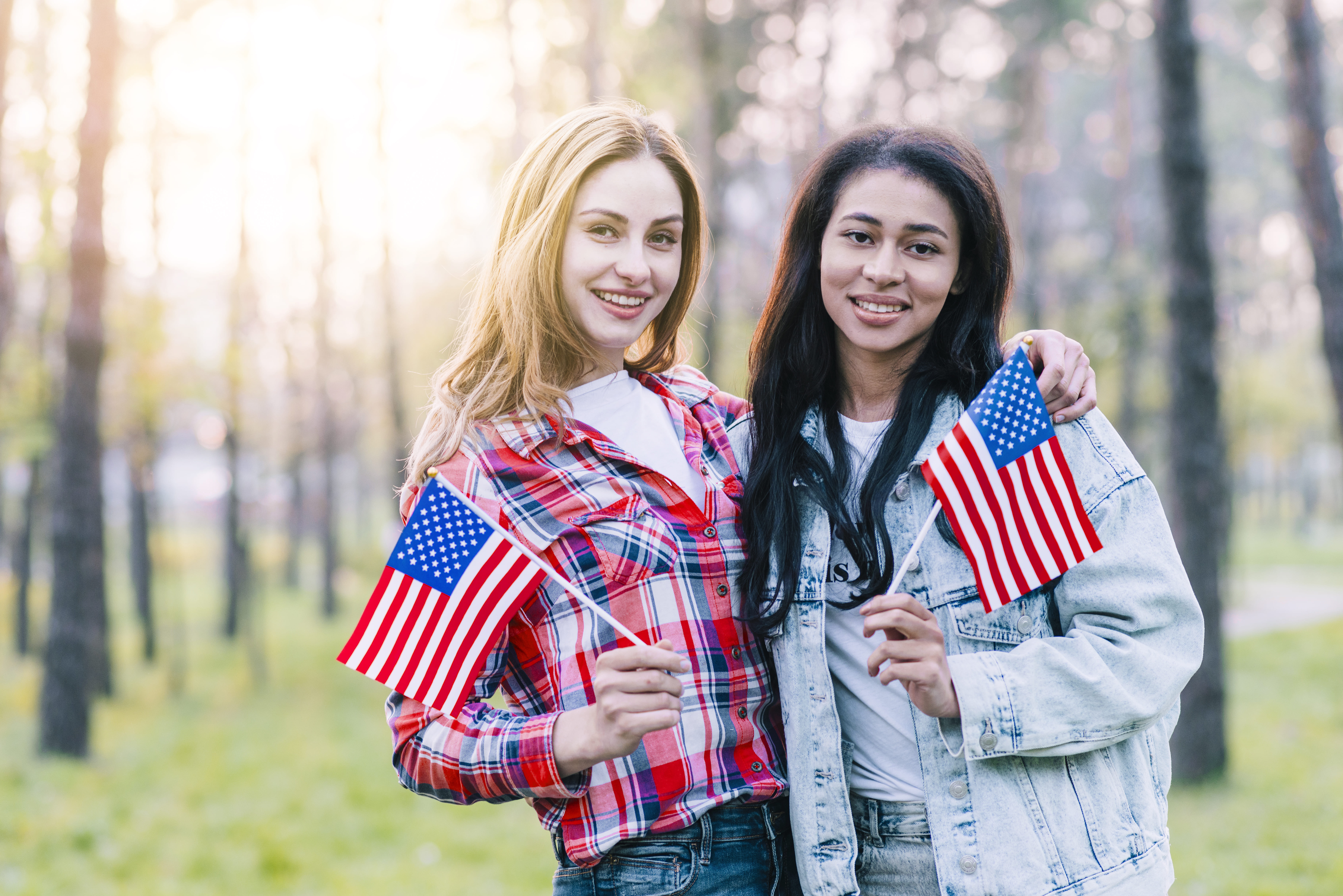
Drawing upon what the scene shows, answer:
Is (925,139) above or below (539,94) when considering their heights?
below

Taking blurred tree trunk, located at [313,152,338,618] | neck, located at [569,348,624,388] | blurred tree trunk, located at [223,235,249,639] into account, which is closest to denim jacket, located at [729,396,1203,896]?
neck, located at [569,348,624,388]

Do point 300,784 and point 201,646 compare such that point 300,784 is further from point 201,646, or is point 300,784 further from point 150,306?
point 201,646

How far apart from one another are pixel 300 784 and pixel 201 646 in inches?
441

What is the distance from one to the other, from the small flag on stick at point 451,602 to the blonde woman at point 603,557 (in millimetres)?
54

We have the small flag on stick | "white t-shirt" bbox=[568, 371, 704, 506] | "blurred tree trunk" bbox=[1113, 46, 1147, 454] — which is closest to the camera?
the small flag on stick

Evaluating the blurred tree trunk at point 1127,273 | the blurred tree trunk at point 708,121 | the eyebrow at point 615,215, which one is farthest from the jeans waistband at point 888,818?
the blurred tree trunk at point 1127,273

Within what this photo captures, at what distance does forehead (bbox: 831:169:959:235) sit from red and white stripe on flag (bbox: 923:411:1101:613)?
453 millimetres

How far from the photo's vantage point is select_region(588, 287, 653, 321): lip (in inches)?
95.7

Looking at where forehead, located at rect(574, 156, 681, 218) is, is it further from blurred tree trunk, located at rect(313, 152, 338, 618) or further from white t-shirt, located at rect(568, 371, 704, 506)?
blurred tree trunk, located at rect(313, 152, 338, 618)

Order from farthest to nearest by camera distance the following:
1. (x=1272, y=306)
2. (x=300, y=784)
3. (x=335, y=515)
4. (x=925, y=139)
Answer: (x=1272, y=306) < (x=335, y=515) < (x=300, y=784) < (x=925, y=139)

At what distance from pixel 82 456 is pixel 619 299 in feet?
30.4

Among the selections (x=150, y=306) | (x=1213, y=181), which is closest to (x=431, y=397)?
(x=150, y=306)

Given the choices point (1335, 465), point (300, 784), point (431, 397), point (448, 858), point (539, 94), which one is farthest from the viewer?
point (1335, 465)

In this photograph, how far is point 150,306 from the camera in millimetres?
12844
